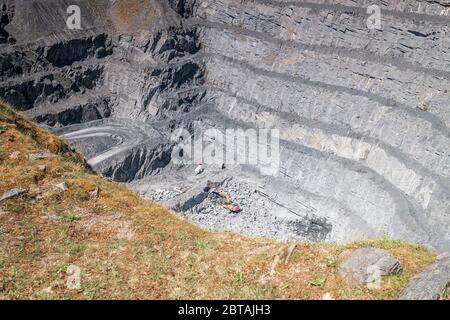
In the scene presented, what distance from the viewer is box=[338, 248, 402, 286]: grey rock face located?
13.8m

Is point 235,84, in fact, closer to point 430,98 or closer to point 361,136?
point 361,136

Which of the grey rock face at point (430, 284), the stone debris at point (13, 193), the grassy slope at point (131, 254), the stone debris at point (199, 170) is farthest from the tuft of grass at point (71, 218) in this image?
the stone debris at point (199, 170)

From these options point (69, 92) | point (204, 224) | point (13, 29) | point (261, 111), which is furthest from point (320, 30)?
point (13, 29)

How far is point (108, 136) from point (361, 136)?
91.8ft

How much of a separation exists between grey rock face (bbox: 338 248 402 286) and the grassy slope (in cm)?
26

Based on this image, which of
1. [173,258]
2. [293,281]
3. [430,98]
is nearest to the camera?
[293,281]

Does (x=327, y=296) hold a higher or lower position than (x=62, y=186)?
higher

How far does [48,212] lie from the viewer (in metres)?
18.3

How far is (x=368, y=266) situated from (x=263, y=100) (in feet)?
146

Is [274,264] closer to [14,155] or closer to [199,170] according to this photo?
[14,155]

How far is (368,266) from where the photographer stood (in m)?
14.0

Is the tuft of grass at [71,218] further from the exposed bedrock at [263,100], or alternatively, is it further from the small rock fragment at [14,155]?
the exposed bedrock at [263,100]

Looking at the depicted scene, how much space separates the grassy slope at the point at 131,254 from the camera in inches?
553

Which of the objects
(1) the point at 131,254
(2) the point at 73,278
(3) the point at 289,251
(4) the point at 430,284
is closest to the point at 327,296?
(3) the point at 289,251
